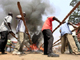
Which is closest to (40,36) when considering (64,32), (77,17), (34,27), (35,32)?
(35,32)

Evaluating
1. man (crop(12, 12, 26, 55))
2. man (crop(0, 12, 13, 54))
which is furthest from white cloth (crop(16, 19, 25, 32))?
man (crop(0, 12, 13, 54))

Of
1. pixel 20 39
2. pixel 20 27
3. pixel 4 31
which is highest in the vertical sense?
pixel 20 27

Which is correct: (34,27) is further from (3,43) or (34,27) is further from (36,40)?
(3,43)

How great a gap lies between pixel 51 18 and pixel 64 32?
3.17ft

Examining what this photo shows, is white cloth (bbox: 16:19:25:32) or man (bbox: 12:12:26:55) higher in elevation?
white cloth (bbox: 16:19:25:32)

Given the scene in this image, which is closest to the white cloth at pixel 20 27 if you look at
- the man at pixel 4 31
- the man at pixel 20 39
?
the man at pixel 20 39

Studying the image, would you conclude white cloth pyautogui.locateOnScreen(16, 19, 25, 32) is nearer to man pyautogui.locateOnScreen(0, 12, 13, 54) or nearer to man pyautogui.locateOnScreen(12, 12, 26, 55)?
man pyautogui.locateOnScreen(12, 12, 26, 55)

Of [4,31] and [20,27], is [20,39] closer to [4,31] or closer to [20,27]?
[20,27]

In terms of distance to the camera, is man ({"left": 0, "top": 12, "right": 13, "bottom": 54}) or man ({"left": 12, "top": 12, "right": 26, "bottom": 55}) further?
man ({"left": 0, "top": 12, "right": 13, "bottom": 54})

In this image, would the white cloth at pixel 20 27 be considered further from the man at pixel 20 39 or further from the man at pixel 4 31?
the man at pixel 4 31

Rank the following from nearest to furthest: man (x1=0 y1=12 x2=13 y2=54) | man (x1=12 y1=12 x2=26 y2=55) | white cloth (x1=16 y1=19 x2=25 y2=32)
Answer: man (x1=12 y1=12 x2=26 y2=55)
man (x1=0 y1=12 x2=13 y2=54)
white cloth (x1=16 y1=19 x2=25 y2=32)

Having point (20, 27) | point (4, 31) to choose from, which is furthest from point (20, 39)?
point (4, 31)

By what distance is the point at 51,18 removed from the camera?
108 inches

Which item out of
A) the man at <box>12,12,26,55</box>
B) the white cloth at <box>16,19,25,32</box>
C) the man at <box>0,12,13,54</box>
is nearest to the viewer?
the man at <box>12,12,26,55</box>
